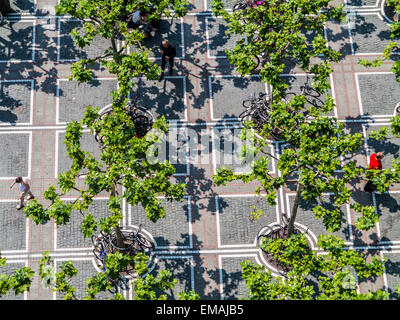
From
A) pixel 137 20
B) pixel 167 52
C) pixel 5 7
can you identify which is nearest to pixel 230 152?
pixel 167 52

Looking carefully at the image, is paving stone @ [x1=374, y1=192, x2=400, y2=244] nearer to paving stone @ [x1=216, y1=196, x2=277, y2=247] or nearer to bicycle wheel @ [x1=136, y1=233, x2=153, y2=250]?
paving stone @ [x1=216, y1=196, x2=277, y2=247]

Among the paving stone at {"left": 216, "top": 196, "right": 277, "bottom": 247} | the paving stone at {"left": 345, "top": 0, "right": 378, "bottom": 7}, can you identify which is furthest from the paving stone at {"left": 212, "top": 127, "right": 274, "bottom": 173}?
the paving stone at {"left": 345, "top": 0, "right": 378, "bottom": 7}

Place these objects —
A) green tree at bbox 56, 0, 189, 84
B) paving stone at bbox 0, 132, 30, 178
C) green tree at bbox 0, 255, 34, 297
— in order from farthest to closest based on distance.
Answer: paving stone at bbox 0, 132, 30, 178, green tree at bbox 56, 0, 189, 84, green tree at bbox 0, 255, 34, 297

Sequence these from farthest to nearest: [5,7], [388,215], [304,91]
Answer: [5,7]
[304,91]
[388,215]

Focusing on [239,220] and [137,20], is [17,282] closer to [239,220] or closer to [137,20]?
[239,220]

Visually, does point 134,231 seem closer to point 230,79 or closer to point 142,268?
point 142,268

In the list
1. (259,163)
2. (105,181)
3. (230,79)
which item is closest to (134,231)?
(105,181)

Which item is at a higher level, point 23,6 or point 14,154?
point 23,6
